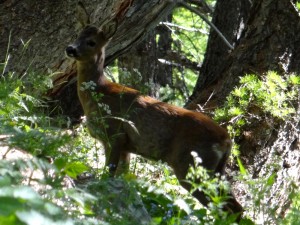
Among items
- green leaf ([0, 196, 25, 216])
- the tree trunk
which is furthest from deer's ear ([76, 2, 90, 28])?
green leaf ([0, 196, 25, 216])

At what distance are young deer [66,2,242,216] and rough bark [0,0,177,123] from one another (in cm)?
35

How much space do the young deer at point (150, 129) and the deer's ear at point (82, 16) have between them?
0.02m

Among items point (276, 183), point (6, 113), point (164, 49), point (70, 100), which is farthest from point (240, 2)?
Result: point (6, 113)

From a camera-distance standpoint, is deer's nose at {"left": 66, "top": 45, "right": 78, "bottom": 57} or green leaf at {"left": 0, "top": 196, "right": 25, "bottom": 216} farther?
deer's nose at {"left": 66, "top": 45, "right": 78, "bottom": 57}

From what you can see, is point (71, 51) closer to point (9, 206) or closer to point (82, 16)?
point (82, 16)

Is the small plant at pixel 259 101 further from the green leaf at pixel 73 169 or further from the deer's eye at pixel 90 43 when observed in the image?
the green leaf at pixel 73 169

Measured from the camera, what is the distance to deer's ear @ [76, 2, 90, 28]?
765 cm

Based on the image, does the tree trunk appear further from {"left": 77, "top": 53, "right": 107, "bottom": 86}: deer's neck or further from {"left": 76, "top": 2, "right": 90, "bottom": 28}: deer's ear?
{"left": 76, "top": 2, "right": 90, "bottom": 28}: deer's ear

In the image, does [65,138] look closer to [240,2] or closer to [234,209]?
[234,209]

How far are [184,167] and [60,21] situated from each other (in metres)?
2.59

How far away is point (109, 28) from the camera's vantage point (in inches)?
300

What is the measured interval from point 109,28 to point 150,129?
1.47m

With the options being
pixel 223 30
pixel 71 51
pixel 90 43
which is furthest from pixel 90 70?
pixel 223 30

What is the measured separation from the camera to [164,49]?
13414mm
